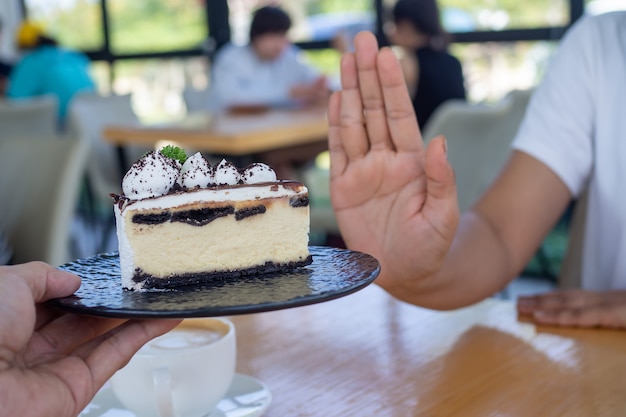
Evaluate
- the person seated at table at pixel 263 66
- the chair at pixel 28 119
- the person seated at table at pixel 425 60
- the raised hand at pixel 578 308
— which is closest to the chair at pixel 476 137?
the person seated at table at pixel 425 60

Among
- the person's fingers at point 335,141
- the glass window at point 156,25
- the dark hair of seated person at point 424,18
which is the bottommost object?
the person's fingers at point 335,141

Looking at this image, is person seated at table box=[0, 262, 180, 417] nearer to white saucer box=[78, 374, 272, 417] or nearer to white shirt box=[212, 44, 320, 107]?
white saucer box=[78, 374, 272, 417]

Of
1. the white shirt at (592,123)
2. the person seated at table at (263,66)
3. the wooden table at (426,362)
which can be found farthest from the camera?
the person seated at table at (263,66)

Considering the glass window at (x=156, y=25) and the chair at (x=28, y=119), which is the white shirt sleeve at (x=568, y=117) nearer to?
the chair at (x=28, y=119)

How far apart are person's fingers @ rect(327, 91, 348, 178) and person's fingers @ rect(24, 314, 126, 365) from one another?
0.43 metres

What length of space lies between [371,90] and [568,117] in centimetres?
51

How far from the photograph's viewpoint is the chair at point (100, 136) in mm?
4051

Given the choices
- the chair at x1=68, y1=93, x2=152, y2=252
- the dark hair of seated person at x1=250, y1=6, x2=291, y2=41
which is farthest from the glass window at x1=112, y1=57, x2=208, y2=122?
the chair at x1=68, y1=93, x2=152, y2=252

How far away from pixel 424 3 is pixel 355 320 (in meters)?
2.85

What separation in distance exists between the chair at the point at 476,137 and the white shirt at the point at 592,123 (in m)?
1.07

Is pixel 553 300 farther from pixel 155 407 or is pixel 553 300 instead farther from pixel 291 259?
pixel 155 407

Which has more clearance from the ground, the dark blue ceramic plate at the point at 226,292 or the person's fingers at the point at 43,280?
the person's fingers at the point at 43,280

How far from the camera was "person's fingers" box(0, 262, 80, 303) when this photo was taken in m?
0.70

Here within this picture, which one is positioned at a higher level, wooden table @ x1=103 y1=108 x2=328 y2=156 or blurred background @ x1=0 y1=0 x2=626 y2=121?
blurred background @ x1=0 y1=0 x2=626 y2=121
